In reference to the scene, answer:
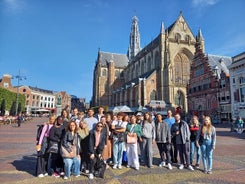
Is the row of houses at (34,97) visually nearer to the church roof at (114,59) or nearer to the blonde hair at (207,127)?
the church roof at (114,59)

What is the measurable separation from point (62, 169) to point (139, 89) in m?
43.4

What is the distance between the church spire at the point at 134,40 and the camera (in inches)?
3243

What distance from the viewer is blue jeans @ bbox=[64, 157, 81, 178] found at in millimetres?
5246

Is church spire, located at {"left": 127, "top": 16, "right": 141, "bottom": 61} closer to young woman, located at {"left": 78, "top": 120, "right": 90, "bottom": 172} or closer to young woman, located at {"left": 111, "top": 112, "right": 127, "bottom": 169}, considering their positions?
young woman, located at {"left": 111, "top": 112, "right": 127, "bottom": 169}

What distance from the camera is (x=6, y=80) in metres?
58.4

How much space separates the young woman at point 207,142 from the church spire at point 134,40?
77266 millimetres

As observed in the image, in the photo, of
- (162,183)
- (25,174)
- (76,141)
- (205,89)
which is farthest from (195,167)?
(205,89)

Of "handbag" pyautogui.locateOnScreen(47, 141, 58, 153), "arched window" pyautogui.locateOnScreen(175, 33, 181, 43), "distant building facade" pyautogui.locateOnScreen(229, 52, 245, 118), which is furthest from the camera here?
"arched window" pyautogui.locateOnScreen(175, 33, 181, 43)

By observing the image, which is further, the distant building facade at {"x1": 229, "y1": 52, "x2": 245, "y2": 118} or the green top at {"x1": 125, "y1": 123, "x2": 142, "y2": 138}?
the distant building facade at {"x1": 229, "y1": 52, "x2": 245, "y2": 118}

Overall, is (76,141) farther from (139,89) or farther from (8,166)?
(139,89)

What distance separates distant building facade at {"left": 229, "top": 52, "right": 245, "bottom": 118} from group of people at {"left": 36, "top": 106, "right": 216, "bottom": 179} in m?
24.1

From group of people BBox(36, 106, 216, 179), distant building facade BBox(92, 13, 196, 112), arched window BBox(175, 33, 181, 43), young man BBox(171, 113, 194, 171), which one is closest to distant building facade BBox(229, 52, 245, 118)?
distant building facade BBox(92, 13, 196, 112)

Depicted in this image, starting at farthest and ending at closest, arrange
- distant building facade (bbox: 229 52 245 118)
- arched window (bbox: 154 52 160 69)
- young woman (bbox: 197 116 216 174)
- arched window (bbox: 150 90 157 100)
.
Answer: arched window (bbox: 154 52 160 69) < arched window (bbox: 150 90 157 100) < distant building facade (bbox: 229 52 245 118) < young woman (bbox: 197 116 216 174)

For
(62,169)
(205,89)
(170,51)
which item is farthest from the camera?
(170,51)
